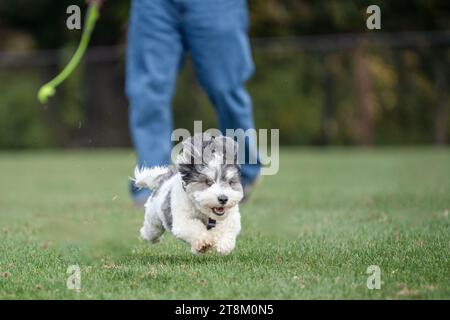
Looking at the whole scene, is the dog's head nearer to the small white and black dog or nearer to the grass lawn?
the small white and black dog

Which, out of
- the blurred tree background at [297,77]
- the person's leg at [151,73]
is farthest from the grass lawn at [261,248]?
the blurred tree background at [297,77]

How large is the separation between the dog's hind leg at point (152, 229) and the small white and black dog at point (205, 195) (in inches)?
10.6

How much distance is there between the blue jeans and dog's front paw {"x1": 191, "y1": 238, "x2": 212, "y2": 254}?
2.45 meters

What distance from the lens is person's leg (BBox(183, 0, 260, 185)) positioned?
26.2ft

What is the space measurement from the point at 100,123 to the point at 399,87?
7224 millimetres

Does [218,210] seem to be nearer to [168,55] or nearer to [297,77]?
[168,55]

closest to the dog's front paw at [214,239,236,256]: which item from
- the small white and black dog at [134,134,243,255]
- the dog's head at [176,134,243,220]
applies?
the small white and black dog at [134,134,243,255]

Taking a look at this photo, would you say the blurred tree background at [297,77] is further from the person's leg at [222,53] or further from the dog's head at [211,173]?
the dog's head at [211,173]

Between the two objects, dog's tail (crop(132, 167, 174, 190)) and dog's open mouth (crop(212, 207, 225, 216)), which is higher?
dog's tail (crop(132, 167, 174, 190))

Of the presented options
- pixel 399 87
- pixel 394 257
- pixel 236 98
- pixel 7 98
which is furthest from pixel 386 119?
pixel 394 257

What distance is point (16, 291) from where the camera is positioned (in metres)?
4.66

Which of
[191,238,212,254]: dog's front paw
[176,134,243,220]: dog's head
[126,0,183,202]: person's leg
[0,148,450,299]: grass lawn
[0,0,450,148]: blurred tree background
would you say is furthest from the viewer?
[0,0,450,148]: blurred tree background

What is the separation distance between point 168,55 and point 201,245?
2.98m
